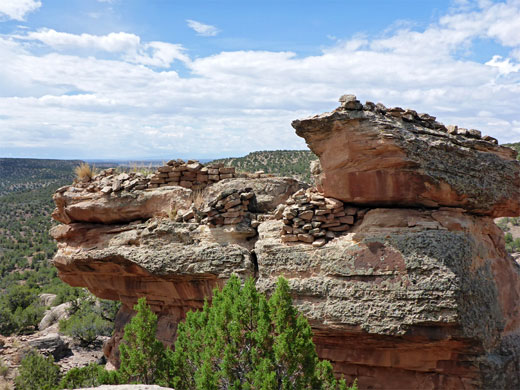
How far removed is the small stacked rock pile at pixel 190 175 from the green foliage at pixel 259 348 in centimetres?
487

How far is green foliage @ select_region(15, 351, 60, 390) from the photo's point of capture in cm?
1620

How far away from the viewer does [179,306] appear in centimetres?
1168

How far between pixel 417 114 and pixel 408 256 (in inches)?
Answer: 122

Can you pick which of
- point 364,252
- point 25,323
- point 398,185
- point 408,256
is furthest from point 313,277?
point 25,323

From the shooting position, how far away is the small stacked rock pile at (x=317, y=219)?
947 cm

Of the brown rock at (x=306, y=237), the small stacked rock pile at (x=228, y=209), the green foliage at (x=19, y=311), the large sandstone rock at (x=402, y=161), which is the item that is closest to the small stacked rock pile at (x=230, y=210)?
the small stacked rock pile at (x=228, y=209)

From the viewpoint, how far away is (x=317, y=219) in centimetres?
955

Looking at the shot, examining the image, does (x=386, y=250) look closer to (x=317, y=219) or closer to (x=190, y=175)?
(x=317, y=219)

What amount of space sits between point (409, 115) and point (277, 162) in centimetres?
3567

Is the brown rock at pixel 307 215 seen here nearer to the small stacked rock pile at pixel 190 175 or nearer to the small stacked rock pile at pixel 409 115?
the small stacked rock pile at pixel 409 115

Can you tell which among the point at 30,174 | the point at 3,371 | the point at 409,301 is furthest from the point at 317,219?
the point at 30,174

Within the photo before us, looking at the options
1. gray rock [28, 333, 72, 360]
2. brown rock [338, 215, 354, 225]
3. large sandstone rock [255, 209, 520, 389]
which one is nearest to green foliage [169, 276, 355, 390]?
large sandstone rock [255, 209, 520, 389]

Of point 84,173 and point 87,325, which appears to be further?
point 87,325

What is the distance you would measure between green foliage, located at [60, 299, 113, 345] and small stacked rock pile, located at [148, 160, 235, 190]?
1444 centimetres
